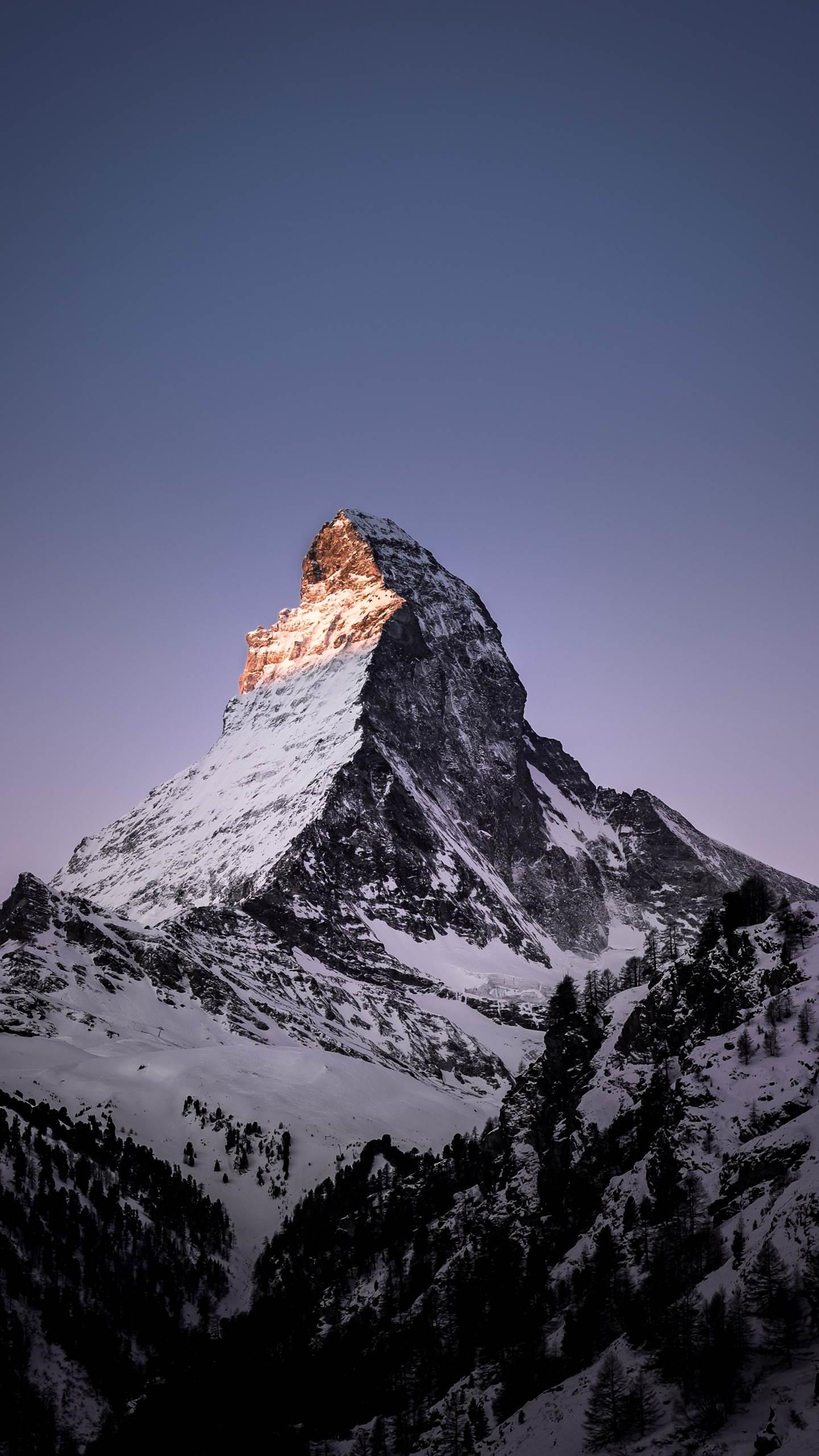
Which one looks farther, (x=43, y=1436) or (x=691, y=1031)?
(x=43, y=1436)

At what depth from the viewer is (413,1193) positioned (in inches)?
7032

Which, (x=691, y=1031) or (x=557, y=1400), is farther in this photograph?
(x=691, y=1031)

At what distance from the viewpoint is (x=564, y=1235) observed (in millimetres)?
131750

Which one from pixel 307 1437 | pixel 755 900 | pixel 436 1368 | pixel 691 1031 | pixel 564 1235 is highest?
pixel 755 900

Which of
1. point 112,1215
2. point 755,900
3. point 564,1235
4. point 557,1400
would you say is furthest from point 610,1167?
point 112,1215

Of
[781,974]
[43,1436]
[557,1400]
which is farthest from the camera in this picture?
[43,1436]

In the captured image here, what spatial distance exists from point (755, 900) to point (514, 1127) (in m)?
42.4

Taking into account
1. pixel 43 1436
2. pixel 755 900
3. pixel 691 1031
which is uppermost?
pixel 755 900

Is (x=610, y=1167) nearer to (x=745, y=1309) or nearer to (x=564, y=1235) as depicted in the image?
(x=564, y=1235)

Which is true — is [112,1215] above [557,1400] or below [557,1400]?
below

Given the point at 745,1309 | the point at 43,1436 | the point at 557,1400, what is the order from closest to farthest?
the point at 745,1309 < the point at 557,1400 < the point at 43,1436

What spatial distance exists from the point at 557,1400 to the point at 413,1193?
73.2 meters

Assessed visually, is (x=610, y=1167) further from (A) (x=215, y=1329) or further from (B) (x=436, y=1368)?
(A) (x=215, y=1329)

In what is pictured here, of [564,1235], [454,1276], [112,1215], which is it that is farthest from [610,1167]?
[112,1215]
